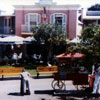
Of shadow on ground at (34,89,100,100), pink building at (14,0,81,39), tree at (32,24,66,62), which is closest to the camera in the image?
shadow on ground at (34,89,100,100)

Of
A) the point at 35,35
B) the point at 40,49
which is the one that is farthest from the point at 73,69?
the point at 40,49

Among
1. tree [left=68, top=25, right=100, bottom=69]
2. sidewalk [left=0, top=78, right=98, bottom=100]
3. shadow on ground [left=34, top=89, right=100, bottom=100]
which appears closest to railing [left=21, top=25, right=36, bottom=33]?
sidewalk [left=0, top=78, right=98, bottom=100]

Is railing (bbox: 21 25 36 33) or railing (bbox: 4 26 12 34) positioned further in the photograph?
railing (bbox: 4 26 12 34)

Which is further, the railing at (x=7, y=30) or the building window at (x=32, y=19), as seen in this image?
the railing at (x=7, y=30)

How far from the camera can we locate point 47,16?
33.2 m

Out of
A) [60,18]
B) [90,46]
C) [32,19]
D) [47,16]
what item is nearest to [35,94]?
[90,46]

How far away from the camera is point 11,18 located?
35500 mm

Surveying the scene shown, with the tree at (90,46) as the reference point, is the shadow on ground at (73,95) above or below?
below

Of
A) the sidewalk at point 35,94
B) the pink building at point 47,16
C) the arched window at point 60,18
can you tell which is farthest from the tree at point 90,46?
the arched window at point 60,18

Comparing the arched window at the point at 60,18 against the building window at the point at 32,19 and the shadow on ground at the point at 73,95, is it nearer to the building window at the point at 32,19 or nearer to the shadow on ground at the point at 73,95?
the building window at the point at 32,19

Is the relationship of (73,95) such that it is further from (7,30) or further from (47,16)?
(7,30)

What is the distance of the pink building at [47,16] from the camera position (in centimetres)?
3288

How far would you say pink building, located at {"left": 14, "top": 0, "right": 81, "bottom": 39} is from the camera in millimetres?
32875

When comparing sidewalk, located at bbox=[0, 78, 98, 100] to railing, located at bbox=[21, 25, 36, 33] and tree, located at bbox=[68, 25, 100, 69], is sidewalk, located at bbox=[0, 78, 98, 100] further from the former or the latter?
railing, located at bbox=[21, 25, 36, 33]
